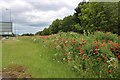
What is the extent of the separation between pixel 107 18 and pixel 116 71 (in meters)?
23.0

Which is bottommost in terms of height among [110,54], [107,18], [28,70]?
[28,70]

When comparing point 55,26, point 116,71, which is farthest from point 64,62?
point 55,26

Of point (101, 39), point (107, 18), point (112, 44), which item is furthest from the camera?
point (107, 18)

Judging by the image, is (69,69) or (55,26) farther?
(55,26)

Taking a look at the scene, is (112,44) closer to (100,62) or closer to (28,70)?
(100,62)

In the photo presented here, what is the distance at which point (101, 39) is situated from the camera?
1037 cm

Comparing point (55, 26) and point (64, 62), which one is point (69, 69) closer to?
point (64, 62)

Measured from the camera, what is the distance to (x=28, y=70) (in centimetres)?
820

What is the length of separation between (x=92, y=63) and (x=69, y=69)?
0.96m

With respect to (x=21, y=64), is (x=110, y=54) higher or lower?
higher

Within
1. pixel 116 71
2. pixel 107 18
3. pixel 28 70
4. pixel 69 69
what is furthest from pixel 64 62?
pixel 107 18

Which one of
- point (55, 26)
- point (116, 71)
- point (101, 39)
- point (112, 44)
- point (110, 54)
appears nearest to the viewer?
point (116, 71)

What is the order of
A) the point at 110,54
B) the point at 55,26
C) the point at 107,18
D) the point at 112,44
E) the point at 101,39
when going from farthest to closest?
the point at 55,26 → the point at 107,18 → the point at 101,39 → the point at 112,44 → the point at 110,54

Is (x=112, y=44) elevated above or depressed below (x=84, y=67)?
above
